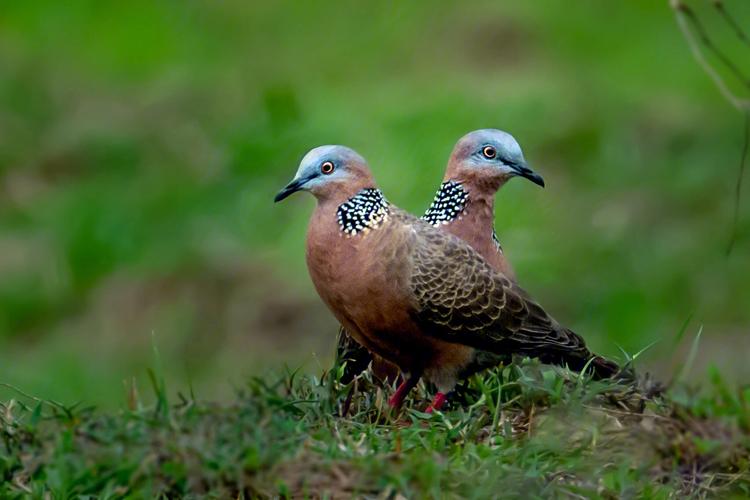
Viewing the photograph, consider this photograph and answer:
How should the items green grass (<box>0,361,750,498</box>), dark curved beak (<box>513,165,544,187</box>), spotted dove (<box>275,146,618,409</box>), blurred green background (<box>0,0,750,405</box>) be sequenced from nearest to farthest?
green grass (<box>0,361,750,498</box>), spotted dove (<box>275,146,618,409</box>), dark curved beak (<box>513,165,544,187</box>), blurred green background (<box>0,0,750,405</box>)

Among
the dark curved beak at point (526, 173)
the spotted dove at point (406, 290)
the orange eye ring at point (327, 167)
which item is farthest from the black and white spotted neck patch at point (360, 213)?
the dark curved beak at point (526, 173)

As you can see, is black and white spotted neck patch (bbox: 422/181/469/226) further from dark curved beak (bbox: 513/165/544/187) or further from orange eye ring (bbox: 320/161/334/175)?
orange eye ring (bbox: 320/161/334/175)

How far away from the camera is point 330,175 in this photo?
6191mm

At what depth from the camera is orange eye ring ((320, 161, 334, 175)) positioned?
617 cm

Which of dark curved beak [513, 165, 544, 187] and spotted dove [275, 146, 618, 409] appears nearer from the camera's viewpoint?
spotted dove [275, 146, 618, 409]

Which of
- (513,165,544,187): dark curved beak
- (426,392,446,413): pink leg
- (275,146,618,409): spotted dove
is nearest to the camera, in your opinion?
(426,392,446,413): pink leg

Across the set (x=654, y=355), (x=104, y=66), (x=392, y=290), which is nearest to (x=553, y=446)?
(x=392, y=290)

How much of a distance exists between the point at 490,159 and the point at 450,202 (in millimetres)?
216

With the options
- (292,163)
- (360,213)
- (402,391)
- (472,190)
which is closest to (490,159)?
(472,190)

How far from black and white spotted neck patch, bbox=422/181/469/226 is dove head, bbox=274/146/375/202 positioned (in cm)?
61

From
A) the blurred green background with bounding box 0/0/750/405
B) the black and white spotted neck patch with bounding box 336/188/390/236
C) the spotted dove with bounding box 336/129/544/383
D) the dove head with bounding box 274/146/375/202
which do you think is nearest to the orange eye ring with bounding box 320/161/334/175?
the dove head with bounding box 274/146/375/202

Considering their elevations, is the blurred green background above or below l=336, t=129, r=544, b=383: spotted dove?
above

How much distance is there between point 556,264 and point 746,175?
1927mm

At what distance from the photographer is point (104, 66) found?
14.9 m
